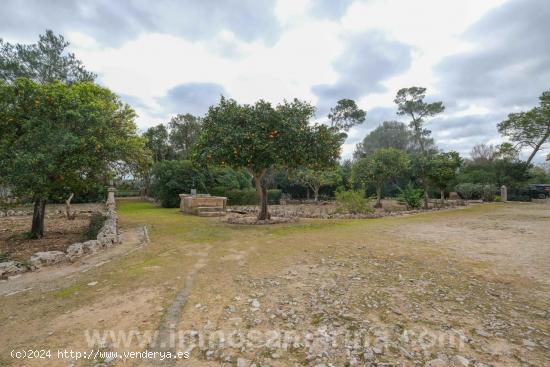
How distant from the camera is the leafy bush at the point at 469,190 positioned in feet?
65.8

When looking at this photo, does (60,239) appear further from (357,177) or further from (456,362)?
(357,177)

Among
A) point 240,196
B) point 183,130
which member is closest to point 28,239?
point 240,196

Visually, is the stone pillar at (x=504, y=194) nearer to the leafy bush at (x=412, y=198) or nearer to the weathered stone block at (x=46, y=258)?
the leafy bush at (x=412, y=198)

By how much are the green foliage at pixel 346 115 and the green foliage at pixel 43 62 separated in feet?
78.0

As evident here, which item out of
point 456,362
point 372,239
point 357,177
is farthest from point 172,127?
point 456,362

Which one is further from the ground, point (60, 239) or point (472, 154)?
point (472, 154)

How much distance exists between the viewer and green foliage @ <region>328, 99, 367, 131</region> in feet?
98.9

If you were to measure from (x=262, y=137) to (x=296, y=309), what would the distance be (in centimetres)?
717

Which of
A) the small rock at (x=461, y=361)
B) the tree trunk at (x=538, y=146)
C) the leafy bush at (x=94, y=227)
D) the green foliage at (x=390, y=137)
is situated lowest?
the small rock at (x=461, y=361)

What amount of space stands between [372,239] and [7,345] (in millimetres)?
7152

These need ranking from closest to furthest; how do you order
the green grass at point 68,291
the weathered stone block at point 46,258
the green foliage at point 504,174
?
the green grass at point 68,291 → the weathered stone block at point 46,258 → the green foliage at point 504,174

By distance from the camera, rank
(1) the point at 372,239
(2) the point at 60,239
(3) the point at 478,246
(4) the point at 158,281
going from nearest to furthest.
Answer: (4) the point at 158,281
(3) the point at 478,246
(1) the point at 372,239
(2) the point at 60,239

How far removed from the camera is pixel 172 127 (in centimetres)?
2939

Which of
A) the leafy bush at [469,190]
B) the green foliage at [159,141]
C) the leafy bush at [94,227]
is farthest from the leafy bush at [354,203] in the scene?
the green foliage at [159,141]
